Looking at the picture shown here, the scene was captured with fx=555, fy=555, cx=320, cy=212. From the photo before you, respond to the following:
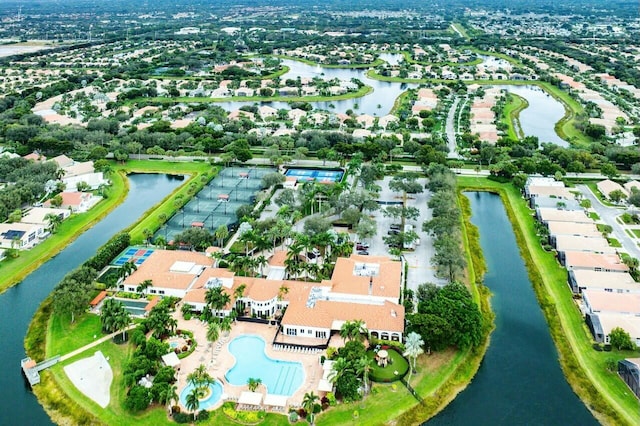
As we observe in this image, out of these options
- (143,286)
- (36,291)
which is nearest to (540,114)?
(143,286)

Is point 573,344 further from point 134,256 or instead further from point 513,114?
point 513,114

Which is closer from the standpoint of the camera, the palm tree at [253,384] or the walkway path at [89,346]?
the palm tree at [253,384]

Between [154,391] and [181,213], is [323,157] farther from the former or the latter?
[154,391]

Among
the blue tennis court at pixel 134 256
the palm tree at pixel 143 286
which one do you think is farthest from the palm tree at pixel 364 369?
the blue tennis court at pixel 134 256

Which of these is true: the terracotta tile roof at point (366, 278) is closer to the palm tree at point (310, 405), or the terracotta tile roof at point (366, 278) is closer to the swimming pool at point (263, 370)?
the swimming pool at point (263, 370)

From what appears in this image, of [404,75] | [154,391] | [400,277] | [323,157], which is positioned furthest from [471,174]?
[404,75]
